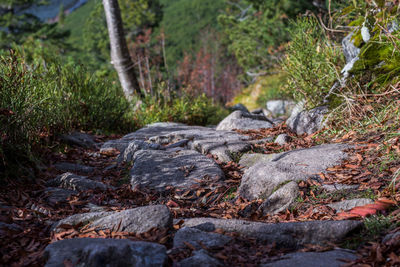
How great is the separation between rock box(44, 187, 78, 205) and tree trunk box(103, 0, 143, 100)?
5.39 m

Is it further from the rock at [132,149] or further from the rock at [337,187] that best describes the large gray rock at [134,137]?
the rock at [337,187]

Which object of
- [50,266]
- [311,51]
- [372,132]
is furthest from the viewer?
[311,51]

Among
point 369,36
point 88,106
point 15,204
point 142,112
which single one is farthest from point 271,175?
point 142,112

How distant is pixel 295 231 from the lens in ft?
6.61

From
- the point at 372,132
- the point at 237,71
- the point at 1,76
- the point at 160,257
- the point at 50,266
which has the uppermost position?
the point at 1,76

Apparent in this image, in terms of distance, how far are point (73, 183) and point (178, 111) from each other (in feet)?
15.6

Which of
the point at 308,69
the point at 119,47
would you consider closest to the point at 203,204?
the point at 308,69

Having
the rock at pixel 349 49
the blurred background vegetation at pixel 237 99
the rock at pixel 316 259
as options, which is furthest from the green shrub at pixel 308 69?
the rock at pixel 316 259

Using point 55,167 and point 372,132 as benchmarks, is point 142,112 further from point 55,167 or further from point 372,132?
point 372,132

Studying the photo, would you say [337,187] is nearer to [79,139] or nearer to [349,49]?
[349,49]

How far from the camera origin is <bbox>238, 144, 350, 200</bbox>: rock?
2877mm

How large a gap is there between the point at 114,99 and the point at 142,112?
1554mm

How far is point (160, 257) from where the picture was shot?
5.47 ft

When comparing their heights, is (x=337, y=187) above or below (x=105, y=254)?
below
